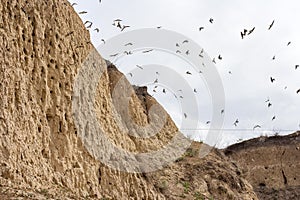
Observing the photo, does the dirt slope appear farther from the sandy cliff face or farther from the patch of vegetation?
the sandy cliff face

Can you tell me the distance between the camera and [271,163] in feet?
139

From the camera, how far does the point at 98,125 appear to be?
18719 millimetres

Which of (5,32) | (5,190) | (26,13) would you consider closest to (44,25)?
(26,13)

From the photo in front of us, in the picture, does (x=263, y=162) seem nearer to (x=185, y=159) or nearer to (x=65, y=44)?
(x=185, y=159)

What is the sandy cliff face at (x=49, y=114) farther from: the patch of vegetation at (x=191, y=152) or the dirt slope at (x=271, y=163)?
the dirt slope at (x=271, y=163)

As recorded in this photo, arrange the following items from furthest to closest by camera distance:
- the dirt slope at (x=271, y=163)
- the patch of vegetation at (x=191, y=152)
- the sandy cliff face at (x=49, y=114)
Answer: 1. the dirt slope at (x=271, y=163)
2. the patch of vegetation at (x=191, y=152)
3. the sandy cliff face at (x=49, y=114)

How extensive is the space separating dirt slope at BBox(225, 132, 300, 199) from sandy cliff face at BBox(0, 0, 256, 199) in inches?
837

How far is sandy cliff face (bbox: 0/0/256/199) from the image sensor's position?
1296 cm

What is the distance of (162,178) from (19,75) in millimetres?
9524

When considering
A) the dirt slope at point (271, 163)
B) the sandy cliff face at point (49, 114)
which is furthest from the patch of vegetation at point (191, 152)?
the dirt slope at point (271, 163)

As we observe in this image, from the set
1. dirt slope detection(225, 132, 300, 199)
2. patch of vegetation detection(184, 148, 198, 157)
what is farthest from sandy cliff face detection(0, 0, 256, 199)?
dirt slope detection(225, 132, 300, 199)

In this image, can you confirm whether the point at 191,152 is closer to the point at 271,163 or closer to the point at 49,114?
the point at 49,114

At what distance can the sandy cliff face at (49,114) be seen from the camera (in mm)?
12963

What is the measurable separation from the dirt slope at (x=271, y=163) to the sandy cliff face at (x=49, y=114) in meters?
21.3
